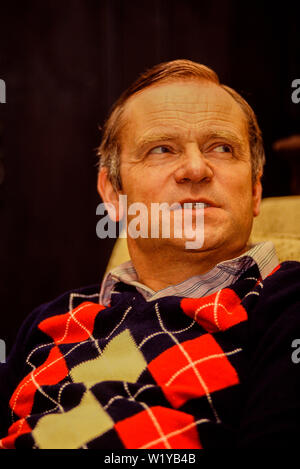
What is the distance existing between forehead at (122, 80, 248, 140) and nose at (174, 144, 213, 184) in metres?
0.06

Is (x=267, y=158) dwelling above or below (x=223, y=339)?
above

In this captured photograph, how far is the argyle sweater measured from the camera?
0.63m

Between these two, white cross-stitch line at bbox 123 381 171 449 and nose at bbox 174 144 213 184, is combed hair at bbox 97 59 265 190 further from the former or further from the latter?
white cross-stitch line at bbox 123 381 171 449

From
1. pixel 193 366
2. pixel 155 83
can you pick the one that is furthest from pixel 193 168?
pixel 193 366

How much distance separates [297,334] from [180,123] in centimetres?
53

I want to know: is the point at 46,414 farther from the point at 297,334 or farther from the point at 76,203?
the point at 76,203

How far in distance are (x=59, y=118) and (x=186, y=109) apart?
1.68 meters

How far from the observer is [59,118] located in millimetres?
2441

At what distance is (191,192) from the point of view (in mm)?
891

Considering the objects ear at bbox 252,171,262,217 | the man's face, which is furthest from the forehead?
ear at bbox 252,171,262,217

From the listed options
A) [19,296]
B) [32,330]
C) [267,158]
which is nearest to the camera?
[32,330]

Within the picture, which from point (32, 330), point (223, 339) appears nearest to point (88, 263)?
point (32, 330)

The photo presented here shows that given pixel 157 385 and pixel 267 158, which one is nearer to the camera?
pixel 157 385

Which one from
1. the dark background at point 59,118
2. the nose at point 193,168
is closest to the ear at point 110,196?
the nose at point 193,168
